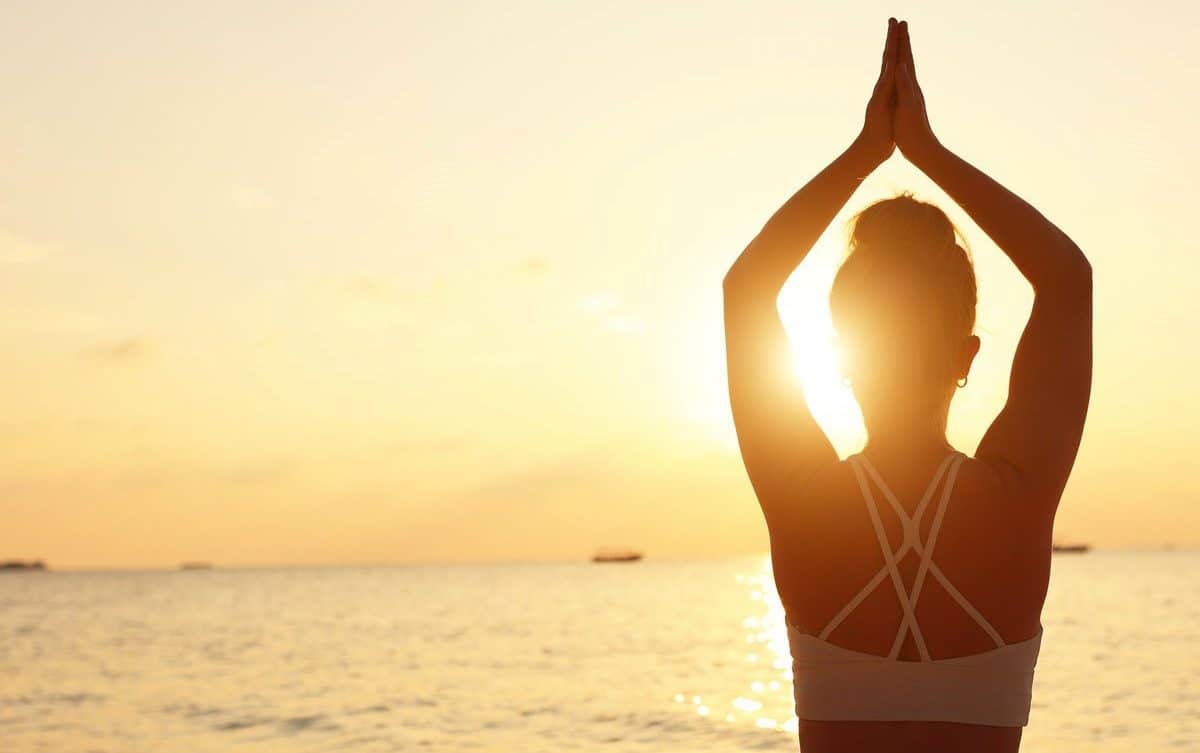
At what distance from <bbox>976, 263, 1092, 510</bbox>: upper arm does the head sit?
107 millimetres

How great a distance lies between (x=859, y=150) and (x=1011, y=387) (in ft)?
1.54

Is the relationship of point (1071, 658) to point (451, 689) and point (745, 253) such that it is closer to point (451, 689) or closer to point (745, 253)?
point (451, 689)

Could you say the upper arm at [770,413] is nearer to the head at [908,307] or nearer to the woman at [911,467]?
the woman at [911,467]

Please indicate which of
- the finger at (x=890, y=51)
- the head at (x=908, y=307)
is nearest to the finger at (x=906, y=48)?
the finger at (x=890, y=51)

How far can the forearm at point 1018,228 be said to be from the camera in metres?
2.05

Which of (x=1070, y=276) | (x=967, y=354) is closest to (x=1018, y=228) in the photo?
(x=1070, y=276)

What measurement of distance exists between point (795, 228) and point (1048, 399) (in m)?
0.48

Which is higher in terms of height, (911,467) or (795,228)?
(795,228)

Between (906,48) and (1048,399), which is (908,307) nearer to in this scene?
(1048,399)

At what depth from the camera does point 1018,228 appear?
2064 mm

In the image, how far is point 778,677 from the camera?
3791 cm

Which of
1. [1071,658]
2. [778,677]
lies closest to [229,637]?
[778,677]

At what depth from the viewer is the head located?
6.84ft

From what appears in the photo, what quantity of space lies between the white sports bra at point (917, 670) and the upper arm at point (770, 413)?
0.08 meters
